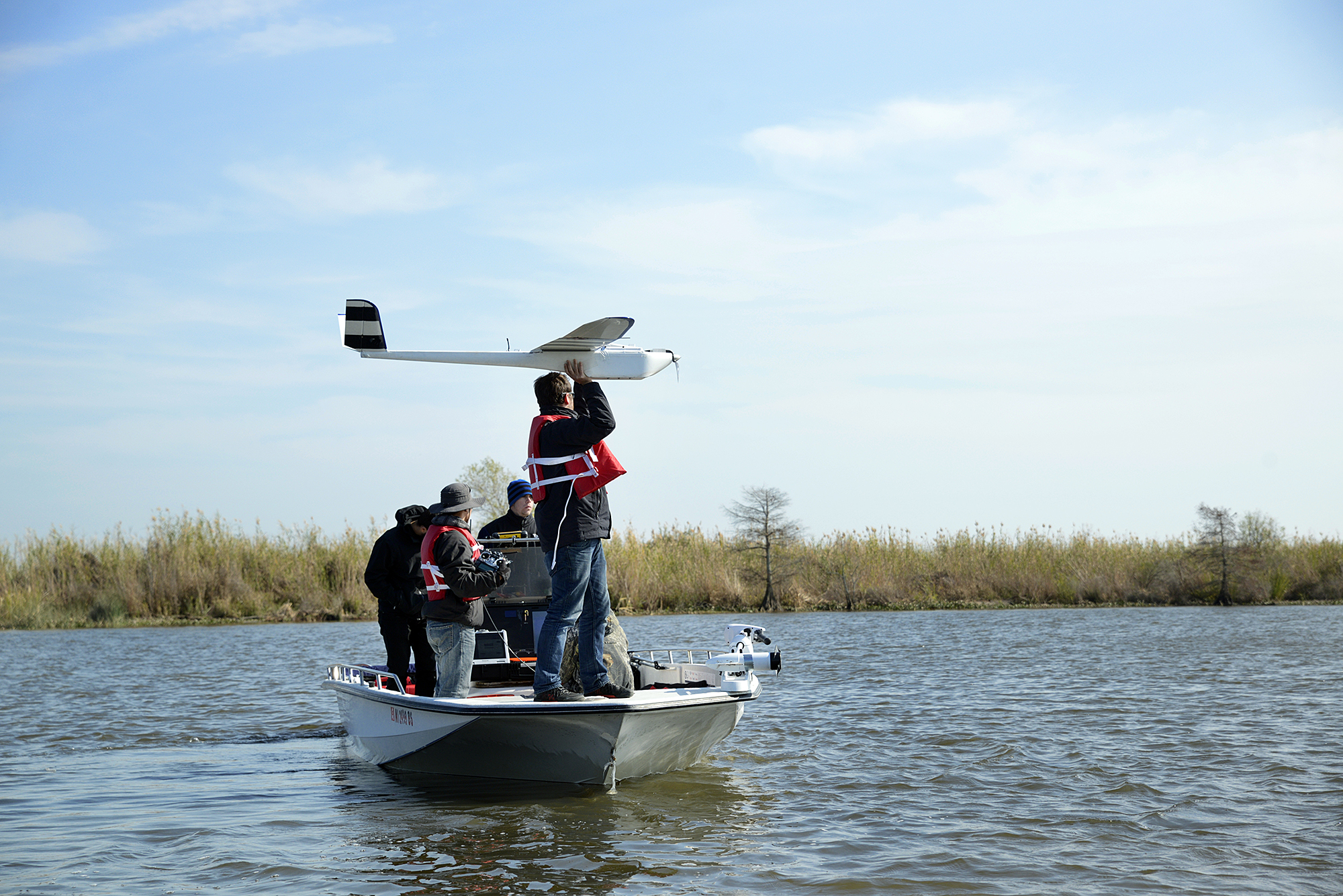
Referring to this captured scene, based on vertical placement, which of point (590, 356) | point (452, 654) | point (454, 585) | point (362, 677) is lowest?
point (362, 677)

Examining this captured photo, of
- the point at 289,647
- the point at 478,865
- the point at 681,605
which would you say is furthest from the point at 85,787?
the point at 681,605

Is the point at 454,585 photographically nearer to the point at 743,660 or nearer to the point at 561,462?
the point at 561,462

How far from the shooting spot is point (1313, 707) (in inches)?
454

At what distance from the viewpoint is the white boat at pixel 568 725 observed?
7.09 m

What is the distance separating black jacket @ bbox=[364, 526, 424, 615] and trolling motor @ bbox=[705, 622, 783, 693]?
8.39 ft

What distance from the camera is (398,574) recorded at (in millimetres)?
8719

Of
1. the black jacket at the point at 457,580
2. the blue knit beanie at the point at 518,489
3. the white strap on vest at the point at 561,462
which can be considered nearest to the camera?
the white strap on vest at the point at 561,462

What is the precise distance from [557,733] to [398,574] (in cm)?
234

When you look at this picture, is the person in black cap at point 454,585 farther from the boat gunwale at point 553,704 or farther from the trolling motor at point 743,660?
the trolling motor at point 743,660

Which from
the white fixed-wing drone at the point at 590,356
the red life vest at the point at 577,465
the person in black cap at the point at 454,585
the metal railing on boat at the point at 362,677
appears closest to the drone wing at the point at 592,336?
the white fixed-wing drone at the point at 590,356

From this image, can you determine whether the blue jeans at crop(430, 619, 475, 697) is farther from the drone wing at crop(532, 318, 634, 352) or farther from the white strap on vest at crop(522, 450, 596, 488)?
the drone wing at crop(532, 318, 634, 352)

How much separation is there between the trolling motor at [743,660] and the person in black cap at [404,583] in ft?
7.88

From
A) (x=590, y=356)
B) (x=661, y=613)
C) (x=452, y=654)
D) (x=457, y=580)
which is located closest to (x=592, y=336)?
(x=590, y=356)

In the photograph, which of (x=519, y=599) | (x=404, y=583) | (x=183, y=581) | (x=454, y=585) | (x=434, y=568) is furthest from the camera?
(x=183, y=581)
